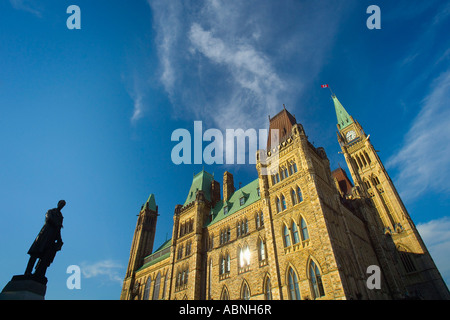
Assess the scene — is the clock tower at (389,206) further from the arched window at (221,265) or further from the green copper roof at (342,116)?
the arched window at (221,265)

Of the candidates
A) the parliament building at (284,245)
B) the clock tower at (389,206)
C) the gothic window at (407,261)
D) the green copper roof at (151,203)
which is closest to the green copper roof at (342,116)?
the clock tower at (389,206)

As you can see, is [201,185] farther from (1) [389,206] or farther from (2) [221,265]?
(1) [389,206]

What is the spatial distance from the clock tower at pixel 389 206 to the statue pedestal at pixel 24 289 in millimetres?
39142

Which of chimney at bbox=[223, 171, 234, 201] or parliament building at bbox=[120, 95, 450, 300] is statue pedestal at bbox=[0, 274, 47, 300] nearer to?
parliament building at bbox=[120, 95, 450, 300]

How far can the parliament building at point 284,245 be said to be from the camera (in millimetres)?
21641

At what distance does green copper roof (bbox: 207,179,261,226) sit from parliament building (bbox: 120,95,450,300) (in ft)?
0.70

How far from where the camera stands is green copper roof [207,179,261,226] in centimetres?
3317

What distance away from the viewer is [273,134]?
33906mm

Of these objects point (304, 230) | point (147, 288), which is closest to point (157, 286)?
point (147, 288)

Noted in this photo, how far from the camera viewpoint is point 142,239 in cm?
4959

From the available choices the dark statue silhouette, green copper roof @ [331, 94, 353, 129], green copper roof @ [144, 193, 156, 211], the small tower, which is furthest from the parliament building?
green copper roof @ [331, 94, 353, 129]
